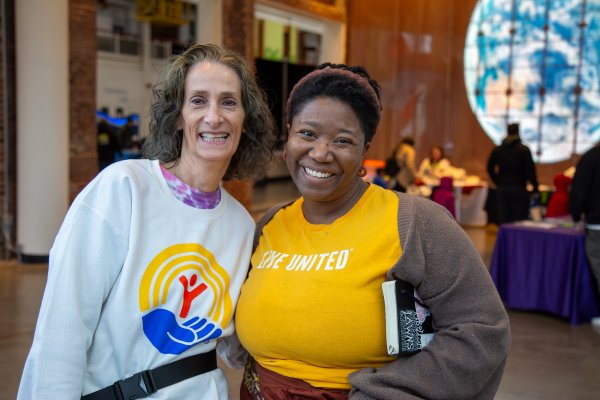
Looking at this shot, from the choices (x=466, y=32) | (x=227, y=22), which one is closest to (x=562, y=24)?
(x=466, y=32)

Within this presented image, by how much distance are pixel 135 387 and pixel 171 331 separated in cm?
16

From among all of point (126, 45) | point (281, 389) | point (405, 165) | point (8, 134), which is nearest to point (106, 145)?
point (8, 134)

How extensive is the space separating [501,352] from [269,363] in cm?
59

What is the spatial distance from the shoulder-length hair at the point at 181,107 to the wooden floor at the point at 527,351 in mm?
2349

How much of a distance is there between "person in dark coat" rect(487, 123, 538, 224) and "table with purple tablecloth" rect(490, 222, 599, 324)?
2.21 metres

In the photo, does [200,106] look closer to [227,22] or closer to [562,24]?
[227,22]

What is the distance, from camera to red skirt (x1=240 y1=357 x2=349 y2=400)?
5.48 feet

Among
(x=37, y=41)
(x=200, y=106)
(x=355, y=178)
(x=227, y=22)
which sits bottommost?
(x=355, y=178)

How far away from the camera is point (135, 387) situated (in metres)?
1.66

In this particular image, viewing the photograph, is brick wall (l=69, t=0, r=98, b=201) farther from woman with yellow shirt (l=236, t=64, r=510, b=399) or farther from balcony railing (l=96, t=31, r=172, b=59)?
balcony railing (l=96, t=31, r=172, b=59)

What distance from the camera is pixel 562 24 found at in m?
12.6

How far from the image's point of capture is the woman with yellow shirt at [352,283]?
1581 mm

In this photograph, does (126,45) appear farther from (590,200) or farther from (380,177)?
(590,200)

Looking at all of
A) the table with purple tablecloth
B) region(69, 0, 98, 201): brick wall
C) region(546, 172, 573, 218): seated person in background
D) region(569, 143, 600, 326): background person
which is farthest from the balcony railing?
region(569, 143, 600, 326): background person
